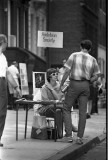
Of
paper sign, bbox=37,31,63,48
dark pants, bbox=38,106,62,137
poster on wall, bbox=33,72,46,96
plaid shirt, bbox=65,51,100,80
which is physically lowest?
dark pants, bbox=38,106,62,137

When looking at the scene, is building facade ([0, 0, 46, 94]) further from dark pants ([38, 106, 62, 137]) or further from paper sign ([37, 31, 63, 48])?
dark pants ([38, 106, 62, 137])

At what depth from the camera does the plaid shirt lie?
12258 mm

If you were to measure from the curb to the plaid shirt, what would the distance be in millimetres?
1219

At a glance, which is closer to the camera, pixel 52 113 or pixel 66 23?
pixel 52 113

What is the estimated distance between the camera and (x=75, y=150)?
11227 mm

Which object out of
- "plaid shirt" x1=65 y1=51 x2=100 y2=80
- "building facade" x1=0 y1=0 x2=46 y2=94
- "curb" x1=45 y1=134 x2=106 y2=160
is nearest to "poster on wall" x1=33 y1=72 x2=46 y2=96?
"curb" x1=45 y1=134 x2=106 y2=160

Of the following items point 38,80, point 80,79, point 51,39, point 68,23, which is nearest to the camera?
point 80,79

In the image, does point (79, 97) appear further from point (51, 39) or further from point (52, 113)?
point (51, 39)

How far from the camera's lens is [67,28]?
131ft

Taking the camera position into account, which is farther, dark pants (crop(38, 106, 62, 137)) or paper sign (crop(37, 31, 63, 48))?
paper sign (crop(37, 31, 63, 48))

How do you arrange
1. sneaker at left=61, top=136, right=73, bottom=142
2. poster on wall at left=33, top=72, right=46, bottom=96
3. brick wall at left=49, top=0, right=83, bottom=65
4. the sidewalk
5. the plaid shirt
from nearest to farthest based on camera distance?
the sidewalk → the plaid shirt → sneaker at left=61, top=136, right=73, bottom=142 → poster on wall at left=33, top=72, right=46, bottom=96 → brick wall at left=49, top=0, right=83, bottom=65

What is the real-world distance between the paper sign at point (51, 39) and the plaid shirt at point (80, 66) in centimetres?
301

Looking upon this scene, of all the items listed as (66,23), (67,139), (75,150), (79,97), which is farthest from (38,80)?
(66,23)

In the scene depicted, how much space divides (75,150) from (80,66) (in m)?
1.76
